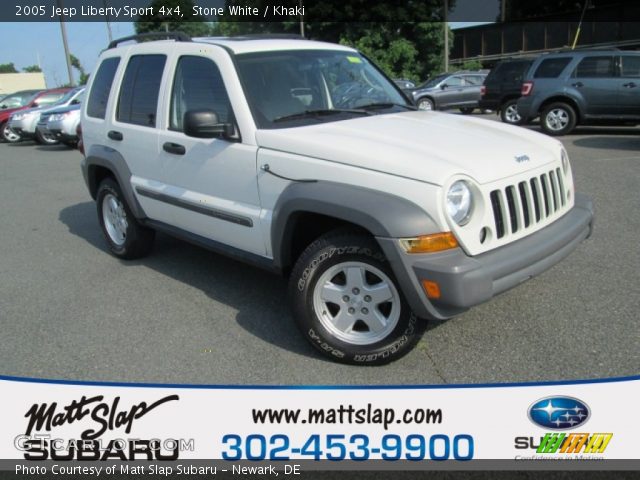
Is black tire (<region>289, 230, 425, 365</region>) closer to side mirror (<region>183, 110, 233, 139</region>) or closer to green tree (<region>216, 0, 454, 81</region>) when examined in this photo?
side mirror (<region>183, 110, 233, 139</region>)

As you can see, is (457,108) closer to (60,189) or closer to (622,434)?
(60,189)

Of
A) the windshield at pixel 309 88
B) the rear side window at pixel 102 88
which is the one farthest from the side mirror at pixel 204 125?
the rear side window at pixel 102 88

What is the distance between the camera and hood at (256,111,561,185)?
291 cm

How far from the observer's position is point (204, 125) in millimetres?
3424

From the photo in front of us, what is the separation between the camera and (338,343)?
10.6 feet

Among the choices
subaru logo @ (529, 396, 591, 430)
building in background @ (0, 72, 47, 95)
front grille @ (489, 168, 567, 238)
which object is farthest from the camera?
building in background @ (0, 72, 47, 95)

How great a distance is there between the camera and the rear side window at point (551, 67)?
11633mm

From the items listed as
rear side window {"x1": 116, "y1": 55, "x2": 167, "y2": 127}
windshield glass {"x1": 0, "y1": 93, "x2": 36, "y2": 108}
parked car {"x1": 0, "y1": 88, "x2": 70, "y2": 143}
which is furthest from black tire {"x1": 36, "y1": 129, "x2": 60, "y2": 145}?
rear side window {"x1": 116, "y1": 55, "x2": 167, "y2": 127}

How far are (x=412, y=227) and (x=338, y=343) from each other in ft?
2.92

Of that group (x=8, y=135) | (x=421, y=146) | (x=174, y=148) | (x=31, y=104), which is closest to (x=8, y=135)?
(x=8, y=135)

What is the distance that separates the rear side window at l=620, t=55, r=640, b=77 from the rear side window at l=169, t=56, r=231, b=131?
10125mm

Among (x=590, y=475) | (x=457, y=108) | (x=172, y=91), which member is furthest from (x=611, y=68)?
(x=590, y=475)

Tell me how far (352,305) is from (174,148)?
187 cm

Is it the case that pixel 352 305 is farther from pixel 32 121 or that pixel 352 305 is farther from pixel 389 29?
pixel 389 29
